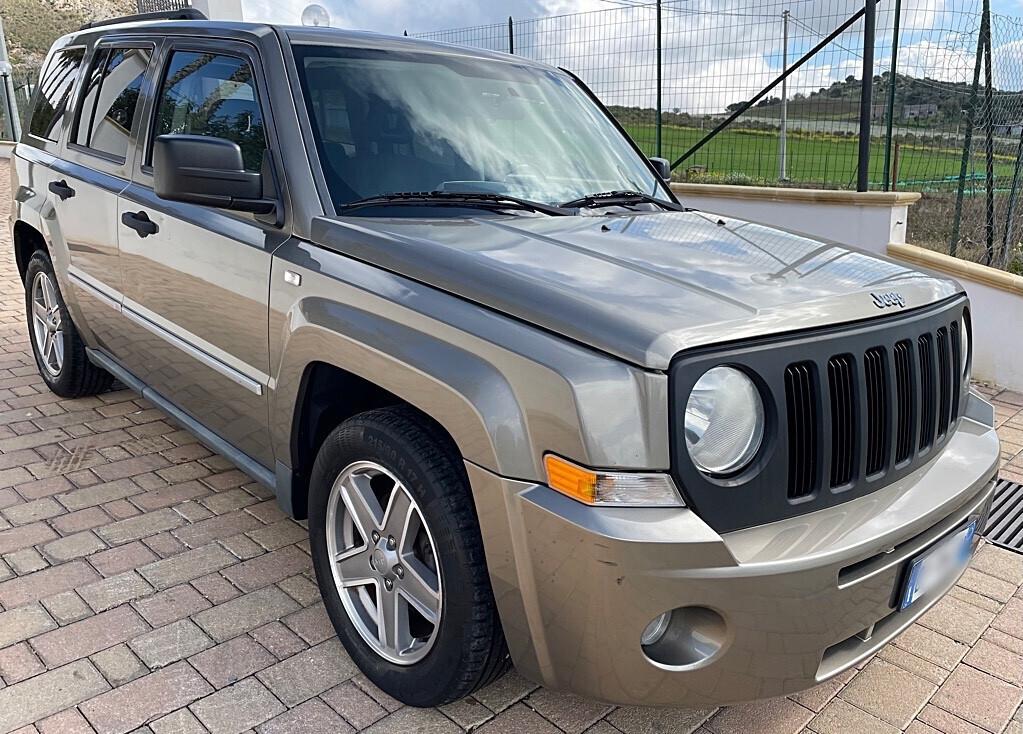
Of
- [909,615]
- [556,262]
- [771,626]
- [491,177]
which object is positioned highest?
[491,177]

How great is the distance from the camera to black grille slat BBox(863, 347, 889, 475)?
2232 mm

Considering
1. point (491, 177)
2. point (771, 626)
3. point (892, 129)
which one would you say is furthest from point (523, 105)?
point (892, 129)

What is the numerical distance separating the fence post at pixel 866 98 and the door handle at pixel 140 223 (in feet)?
16.5

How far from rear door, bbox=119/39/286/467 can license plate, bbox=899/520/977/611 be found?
201cm

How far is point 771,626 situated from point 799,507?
0.29 m

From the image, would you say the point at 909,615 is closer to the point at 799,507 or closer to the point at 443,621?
the point at 799,507

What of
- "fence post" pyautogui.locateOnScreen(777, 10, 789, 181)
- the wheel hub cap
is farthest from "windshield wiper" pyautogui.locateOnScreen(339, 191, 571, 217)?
"fence post" pyautogui.locateOnScreen(777, 10, 789, 181)

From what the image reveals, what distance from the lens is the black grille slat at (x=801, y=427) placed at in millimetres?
2059

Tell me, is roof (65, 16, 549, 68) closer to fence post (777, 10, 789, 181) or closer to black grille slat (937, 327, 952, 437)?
black grille slat (937, 327, 952, 437)

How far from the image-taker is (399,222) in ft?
8.86

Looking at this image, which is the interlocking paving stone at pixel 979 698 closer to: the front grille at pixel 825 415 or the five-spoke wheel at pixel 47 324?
the front grille at pixel 825 415

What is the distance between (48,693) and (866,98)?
6.20 m

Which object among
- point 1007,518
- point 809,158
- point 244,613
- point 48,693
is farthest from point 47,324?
point 809,158

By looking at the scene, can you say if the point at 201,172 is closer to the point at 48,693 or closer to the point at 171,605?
the point at 171,605
